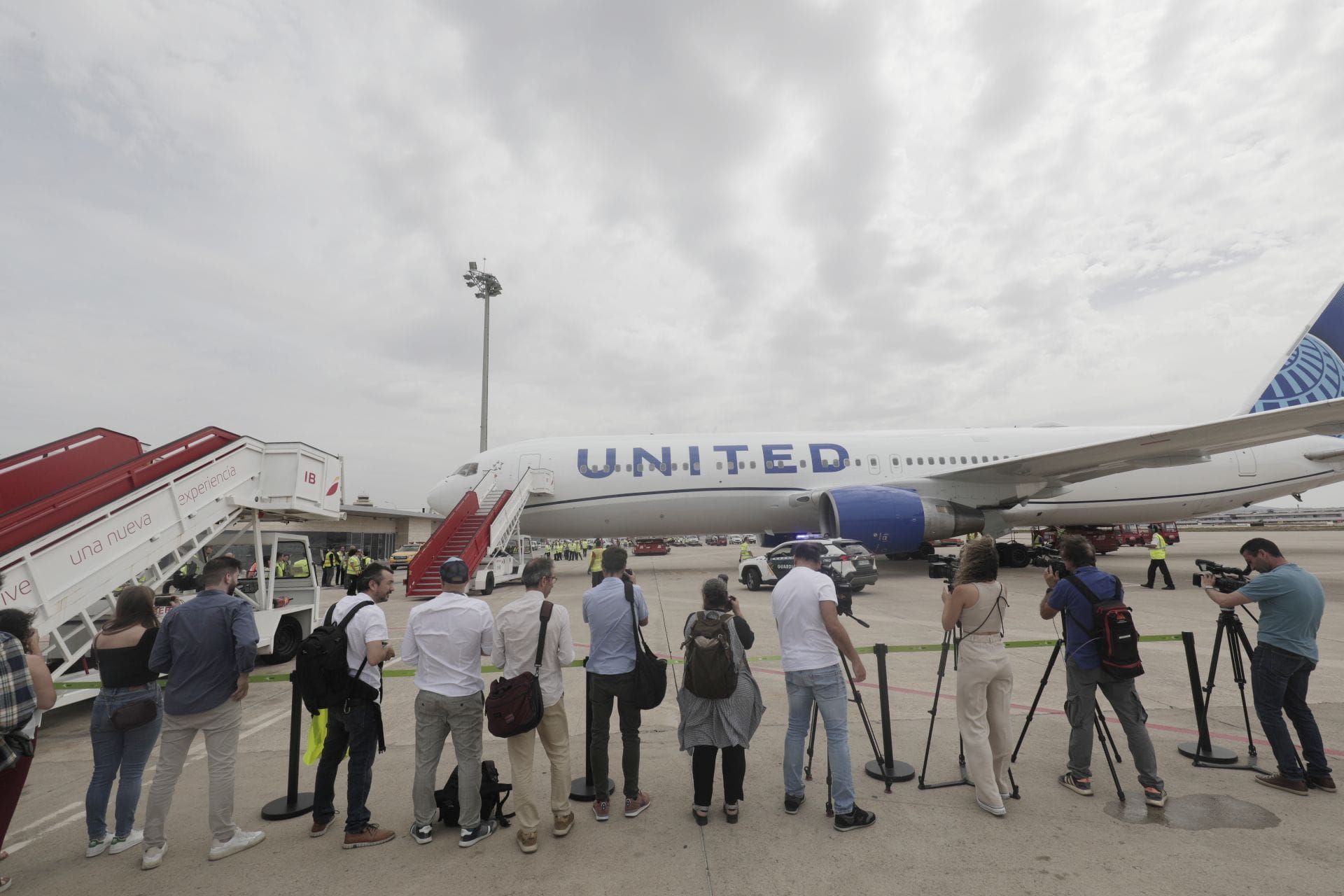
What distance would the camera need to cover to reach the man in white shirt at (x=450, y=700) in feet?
12.0

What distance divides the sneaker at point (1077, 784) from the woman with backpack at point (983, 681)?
431mm

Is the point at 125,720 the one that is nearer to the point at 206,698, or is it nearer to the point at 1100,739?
the point at 206,698

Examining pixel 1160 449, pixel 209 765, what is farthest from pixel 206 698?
pixel 1160 449

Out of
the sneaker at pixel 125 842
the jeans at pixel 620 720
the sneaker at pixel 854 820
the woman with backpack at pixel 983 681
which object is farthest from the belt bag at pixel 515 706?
the woman with backpack at pixel 983 681

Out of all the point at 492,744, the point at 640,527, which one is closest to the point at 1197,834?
the point at 492,744

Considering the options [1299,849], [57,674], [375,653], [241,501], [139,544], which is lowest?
[1299,849]

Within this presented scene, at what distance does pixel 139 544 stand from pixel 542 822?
6.43 m

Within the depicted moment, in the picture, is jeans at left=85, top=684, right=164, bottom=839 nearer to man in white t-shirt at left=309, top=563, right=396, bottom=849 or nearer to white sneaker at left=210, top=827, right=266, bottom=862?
white sneaker at left=210, top=827, right=266, bottom=862

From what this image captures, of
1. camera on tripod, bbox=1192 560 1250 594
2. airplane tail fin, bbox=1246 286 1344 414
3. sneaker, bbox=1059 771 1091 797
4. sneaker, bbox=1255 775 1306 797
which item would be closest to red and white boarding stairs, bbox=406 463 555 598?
sneaker, bbox=1059 771 1091 797

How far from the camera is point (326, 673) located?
144 inches

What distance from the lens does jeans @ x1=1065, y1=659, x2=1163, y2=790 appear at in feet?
12.6

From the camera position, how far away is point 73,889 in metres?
3.30

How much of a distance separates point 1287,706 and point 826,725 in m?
3.31

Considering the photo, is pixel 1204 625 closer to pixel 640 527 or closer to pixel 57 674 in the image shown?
pixel 640 527
